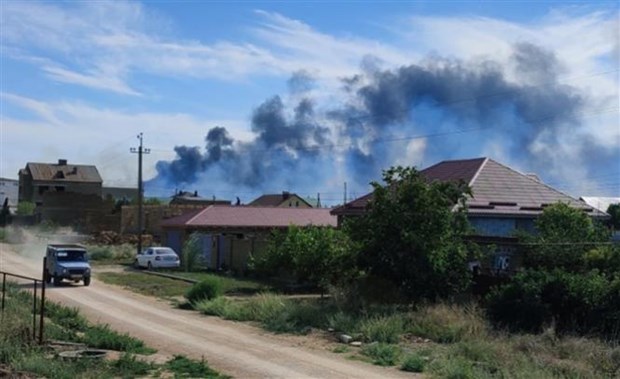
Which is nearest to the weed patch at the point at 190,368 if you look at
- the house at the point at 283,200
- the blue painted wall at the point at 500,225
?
the blue painted wall at the point at 500,225

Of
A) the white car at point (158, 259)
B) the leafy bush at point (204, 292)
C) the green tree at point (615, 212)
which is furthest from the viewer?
the green tree at point (615, 212)

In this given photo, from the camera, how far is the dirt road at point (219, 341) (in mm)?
→ 16031

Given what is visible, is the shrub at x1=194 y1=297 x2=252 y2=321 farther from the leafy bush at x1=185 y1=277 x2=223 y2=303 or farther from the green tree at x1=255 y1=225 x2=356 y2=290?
the green tree at x1=255 y1=225 x2=356 y2=290

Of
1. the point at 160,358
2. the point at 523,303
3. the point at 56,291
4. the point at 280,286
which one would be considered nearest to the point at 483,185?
the point at 280,286

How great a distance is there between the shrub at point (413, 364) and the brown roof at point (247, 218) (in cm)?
3365

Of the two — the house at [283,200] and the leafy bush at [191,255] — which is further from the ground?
the house at [283,200]

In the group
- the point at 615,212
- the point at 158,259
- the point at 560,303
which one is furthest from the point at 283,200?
the point at 560,303

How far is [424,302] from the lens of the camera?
80.8 ft

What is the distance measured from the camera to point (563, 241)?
2591 cm

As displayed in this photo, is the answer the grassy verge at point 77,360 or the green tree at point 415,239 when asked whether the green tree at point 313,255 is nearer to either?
the green tree at point 415,239

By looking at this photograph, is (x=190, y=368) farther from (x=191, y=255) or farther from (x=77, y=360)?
(x=191, y=255)

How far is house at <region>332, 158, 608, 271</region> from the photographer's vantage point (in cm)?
3403

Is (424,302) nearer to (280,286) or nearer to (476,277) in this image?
(476,277)

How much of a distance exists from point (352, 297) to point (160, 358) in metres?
9.00
